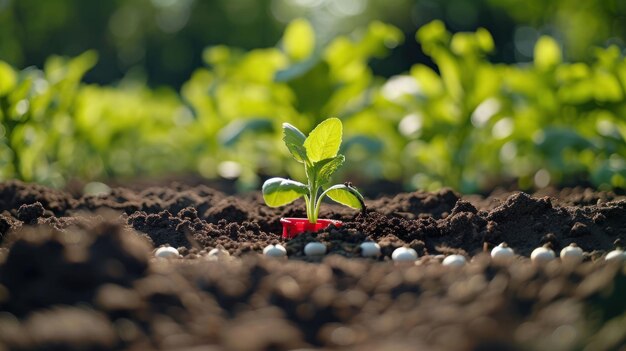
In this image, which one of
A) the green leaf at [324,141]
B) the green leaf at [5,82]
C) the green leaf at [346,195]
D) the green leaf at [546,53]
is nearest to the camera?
the green leaf at [324,141]

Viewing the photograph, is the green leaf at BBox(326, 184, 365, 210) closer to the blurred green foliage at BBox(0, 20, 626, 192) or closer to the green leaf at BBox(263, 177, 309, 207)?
the green leaf at BBox(263, 177, 309, 207)

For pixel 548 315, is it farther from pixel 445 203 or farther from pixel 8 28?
pixel 8 28

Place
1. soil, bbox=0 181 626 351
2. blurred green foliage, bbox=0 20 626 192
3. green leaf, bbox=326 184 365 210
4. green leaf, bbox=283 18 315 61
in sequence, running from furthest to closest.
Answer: green leaf, bbox=283 18 315 61
blurred green foliage, bbox=0 20 626 192
green leaf, bbox=326 184 365 210
soil, bbox=0 181 626 351

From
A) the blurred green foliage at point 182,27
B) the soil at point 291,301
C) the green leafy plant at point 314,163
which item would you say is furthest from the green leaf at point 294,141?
the blurred green foliage at point 182,27

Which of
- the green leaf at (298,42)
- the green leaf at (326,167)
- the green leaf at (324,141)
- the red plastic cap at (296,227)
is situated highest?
the green leaf at (298,42)

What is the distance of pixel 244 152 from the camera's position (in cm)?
762

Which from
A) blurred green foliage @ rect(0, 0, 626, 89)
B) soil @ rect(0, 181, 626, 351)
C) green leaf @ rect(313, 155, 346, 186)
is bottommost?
soil @ rect(0, 181, 626, 351)

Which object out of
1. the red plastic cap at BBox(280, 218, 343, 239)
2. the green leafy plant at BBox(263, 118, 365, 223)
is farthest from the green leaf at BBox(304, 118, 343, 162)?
the red plastic cap at BBox(280, 218, 343, 239)

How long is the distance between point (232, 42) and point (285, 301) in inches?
1313

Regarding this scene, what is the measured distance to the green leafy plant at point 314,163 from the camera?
3.23 m

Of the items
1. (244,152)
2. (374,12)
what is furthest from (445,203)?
(374,12)

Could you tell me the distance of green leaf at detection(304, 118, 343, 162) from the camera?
3.21m

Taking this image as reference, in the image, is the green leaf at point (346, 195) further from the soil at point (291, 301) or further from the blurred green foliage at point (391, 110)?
the blurred green foliage at point (391, 110)

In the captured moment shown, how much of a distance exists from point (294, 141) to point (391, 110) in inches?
153
